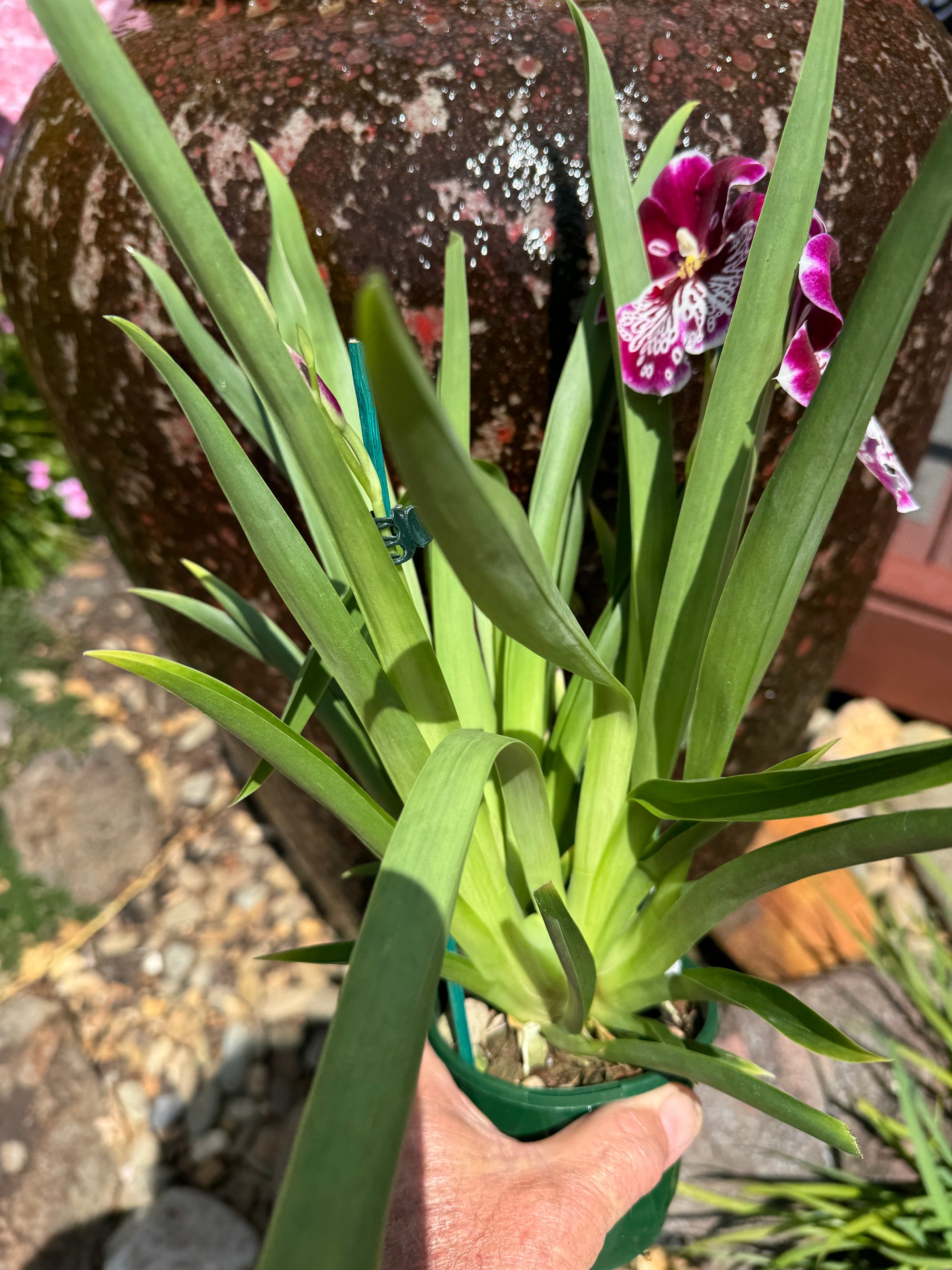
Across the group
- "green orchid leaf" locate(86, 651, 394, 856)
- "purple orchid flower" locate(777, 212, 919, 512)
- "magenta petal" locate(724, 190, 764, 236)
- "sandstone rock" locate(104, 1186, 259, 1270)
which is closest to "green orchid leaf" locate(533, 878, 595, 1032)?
"green orchid leaf" locate(86, 651, 394, 856)

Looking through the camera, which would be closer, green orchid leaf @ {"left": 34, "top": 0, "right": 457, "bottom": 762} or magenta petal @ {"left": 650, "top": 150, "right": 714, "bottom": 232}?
green orchid leaf @ {"left": 34, "top": 0, "right": 457, "bottom": 762}

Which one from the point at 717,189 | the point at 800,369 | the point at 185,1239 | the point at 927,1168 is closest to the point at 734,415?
the point at 800,369

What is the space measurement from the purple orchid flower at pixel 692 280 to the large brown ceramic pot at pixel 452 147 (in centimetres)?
9

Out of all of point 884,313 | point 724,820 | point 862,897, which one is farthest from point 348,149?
point 862,897

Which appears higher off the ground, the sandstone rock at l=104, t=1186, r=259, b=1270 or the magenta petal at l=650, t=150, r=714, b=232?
the magenta petal at l=650, t=150, r=714, b=232

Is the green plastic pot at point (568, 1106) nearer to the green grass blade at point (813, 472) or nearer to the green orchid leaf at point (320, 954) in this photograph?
the green orchid leaf at point (320, 954)

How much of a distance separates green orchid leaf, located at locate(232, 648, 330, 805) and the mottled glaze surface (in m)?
0.27

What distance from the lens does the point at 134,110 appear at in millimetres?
338

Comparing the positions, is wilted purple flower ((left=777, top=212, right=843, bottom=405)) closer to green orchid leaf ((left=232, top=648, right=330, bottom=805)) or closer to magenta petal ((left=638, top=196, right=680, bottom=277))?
magenta petal ((left=638, top=196, right=680, bottom=277))

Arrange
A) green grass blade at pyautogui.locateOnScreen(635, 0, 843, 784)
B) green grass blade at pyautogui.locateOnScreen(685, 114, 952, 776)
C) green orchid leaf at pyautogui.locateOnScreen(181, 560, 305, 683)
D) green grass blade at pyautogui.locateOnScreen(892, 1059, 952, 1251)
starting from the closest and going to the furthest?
1. green grass blade at pyautogui.locateOnScreen(685, 114, 952, 776)
2. green grass blade at pyautogui.locateOnScreen(635, 0, 843, 784)
3. green orchid leaf at pyautogui.locateOnScreen(181, 560, 305, 683)
4. green grass blade at pyautogui.locateOnScreen(892, 1059, 952, 1251)

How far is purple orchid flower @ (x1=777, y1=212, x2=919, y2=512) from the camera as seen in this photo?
1.62 feet

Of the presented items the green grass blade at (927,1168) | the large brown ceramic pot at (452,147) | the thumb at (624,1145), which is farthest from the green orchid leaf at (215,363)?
the green grass blade at (927,1168)

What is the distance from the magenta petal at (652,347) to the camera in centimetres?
56

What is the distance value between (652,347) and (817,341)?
0.34 feet
